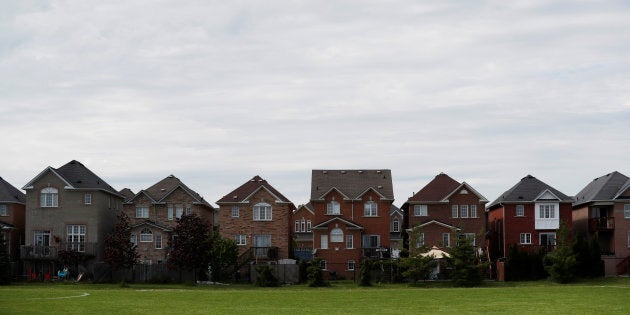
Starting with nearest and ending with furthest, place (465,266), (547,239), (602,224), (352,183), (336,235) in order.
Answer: (465,266)
(602,224)
(336,235)
(547,239)
(352,183)

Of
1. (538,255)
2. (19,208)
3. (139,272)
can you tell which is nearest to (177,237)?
(139,272)

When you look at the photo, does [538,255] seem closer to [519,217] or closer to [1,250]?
[519,217]

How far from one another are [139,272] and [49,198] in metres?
13.4

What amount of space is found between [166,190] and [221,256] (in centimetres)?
1344

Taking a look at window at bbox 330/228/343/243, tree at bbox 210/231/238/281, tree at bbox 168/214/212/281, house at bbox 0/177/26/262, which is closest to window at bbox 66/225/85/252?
house at bbox 0/177/26/262

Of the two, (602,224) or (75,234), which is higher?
(602,224)

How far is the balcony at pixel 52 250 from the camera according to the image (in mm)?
78500

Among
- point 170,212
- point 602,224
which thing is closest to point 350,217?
point 170,212

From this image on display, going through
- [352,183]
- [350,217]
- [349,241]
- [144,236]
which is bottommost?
[349,241]

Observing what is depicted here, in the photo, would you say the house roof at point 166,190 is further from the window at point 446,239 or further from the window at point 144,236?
the window at point 446,239

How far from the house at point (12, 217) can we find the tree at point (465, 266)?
4281 cm

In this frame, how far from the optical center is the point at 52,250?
79125 mm

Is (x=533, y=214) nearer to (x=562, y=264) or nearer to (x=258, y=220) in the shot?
(x=562, y=264)

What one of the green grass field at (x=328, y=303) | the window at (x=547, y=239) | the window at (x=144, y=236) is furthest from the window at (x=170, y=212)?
the window at (x=547, y=239)
